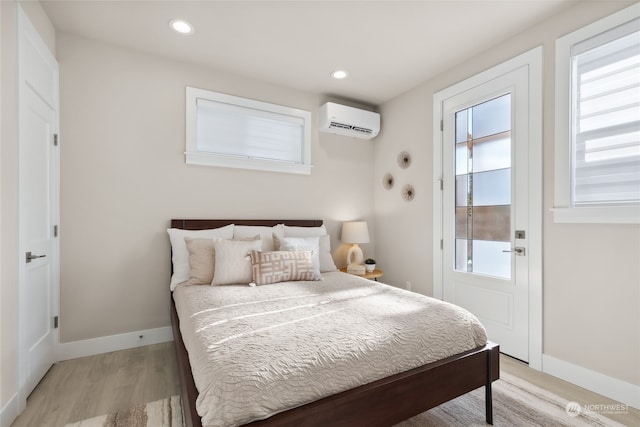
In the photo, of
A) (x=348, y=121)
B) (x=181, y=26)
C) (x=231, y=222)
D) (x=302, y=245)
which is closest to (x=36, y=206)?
(x=231, y=222)

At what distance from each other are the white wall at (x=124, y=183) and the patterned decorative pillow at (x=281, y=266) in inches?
34.4


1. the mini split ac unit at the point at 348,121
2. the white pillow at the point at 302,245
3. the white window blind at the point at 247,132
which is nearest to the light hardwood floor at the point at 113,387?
the white pillow at the point at 302,245

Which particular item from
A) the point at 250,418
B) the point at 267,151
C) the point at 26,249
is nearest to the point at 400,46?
the point at 267,151

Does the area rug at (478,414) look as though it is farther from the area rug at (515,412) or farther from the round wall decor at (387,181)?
the round wall decor at (387,181)

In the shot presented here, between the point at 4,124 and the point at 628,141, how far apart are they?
367cm

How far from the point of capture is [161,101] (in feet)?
9.18

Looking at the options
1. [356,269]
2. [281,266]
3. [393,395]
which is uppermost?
[281,266]

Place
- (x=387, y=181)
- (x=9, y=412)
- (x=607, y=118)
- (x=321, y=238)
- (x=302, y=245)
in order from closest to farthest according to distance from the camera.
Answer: (x=9, y=412) < (x=607, y=118) < (x=302, y=245) < (x=321, y=238) < (x=387, y=181)

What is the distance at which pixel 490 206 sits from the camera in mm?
2682

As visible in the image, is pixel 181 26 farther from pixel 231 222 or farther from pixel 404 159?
pixel 404 159

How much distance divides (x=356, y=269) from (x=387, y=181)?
3.94 feet

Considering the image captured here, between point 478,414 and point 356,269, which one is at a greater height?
point 356,269

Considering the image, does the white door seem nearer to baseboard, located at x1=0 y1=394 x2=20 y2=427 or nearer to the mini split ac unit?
baseboard, located at x1=0 y1=394 x2=20 y2=427

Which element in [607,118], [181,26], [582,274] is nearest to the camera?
[607,118]
